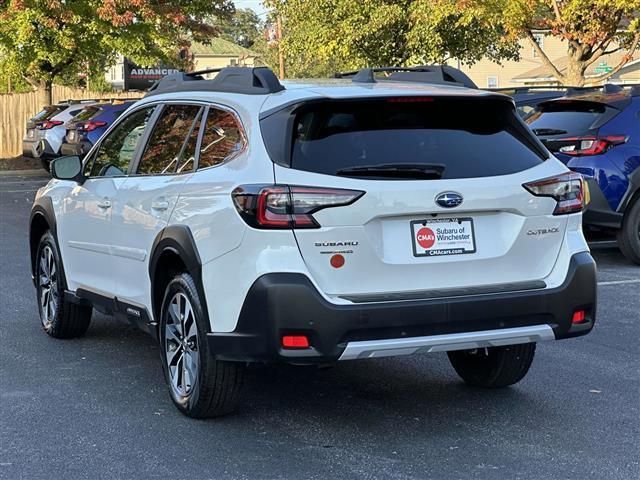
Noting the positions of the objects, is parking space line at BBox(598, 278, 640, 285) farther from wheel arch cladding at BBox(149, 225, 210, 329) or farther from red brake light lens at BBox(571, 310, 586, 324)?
wheel arch cladding at BBox(149, 225, 210, 329)

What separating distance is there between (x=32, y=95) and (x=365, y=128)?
27.9 m

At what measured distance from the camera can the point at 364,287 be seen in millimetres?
4797

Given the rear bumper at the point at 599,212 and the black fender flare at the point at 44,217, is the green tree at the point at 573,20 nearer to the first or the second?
the rear bumper at the point at 599,212

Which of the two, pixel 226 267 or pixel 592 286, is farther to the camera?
pixel 592 286

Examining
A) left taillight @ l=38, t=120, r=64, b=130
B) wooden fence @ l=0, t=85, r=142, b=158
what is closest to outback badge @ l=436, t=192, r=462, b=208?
left taillight @ l=38, t=120, r=64, b=130

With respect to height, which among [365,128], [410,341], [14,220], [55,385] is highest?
[365,128]

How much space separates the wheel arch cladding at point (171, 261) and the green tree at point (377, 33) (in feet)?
73.4

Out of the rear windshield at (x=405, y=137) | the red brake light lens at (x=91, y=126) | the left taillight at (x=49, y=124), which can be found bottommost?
the left taillight at (x=49, y=124)

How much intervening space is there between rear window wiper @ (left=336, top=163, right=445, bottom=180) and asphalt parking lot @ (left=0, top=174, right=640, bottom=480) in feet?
4.30

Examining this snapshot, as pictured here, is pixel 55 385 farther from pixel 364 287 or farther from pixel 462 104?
pixel 462 104

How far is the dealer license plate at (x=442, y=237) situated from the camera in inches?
A: 193

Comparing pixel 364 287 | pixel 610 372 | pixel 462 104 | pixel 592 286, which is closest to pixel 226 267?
pixel 364 287

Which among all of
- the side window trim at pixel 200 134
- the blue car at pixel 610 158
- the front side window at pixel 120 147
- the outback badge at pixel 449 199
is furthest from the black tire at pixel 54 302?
the blue car at pixel 610 158

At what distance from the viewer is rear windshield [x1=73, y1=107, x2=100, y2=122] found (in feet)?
73.9
